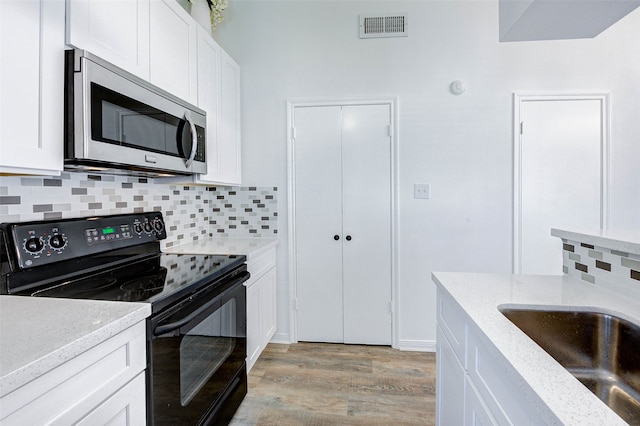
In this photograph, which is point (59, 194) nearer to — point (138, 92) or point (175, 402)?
point (138, 92)

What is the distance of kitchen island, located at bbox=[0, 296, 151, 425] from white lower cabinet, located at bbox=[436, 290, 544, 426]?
0.95 meters

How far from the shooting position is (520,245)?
2514 millimetres

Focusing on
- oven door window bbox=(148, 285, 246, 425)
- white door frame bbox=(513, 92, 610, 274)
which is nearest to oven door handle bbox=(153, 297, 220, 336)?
oven door window bbox=(148, 285, 246, 425)

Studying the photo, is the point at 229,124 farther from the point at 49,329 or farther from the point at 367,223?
the point at 49,329

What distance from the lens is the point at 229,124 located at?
2.43 meters

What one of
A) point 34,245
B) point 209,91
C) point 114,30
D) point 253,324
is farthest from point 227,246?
point 114,30

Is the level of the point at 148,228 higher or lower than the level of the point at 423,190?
lower

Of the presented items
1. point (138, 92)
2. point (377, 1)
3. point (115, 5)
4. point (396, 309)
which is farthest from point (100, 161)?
point (377, 1)

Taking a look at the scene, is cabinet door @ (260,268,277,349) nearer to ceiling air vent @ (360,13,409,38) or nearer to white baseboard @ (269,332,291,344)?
white baseboard @ (269,332,291,344)

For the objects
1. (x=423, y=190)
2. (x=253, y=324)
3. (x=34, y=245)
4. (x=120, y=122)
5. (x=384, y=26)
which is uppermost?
(x=384, y=26)

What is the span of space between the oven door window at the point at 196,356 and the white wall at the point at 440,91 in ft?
3.68

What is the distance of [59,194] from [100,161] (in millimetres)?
453

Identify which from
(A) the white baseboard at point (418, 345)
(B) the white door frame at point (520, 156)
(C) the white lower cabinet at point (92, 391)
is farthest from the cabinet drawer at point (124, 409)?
(B) the white door frame at point (520, 156)

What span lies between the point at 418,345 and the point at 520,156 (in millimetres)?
1662
